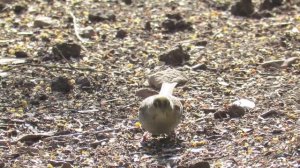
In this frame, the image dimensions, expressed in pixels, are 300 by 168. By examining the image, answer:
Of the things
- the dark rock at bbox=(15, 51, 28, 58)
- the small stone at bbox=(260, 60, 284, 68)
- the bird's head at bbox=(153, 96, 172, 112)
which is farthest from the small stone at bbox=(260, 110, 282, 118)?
the dark rock at bbox=(15, 51, 28, 58)

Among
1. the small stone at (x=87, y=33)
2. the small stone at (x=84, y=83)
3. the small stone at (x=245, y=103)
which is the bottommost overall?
the small stone at (x=245, y=103)

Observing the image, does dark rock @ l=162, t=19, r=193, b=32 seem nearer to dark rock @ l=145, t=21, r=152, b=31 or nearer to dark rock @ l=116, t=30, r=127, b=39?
dark rock @ l=145, t=21, r=152, b=31

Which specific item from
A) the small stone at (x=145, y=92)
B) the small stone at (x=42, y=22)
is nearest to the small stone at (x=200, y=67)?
the small stone at (x=145, y=92)

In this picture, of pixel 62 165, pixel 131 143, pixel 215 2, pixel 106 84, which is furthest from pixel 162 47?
pixel 62 165

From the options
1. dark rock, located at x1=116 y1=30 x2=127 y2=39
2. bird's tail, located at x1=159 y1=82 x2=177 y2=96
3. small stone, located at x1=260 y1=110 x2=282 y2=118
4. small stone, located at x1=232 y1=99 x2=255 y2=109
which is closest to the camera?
small stone, located at x1=260 y1=110 x2=282 y2=118

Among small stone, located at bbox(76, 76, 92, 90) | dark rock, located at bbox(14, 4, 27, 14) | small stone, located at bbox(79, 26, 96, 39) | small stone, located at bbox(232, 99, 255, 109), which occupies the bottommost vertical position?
small stone, located at bbox(232, 99, 255, 109)

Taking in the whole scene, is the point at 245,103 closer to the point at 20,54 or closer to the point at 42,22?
the point at 20,54

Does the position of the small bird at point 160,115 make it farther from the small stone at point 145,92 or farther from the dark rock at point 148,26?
the dark rock at point 148,26
